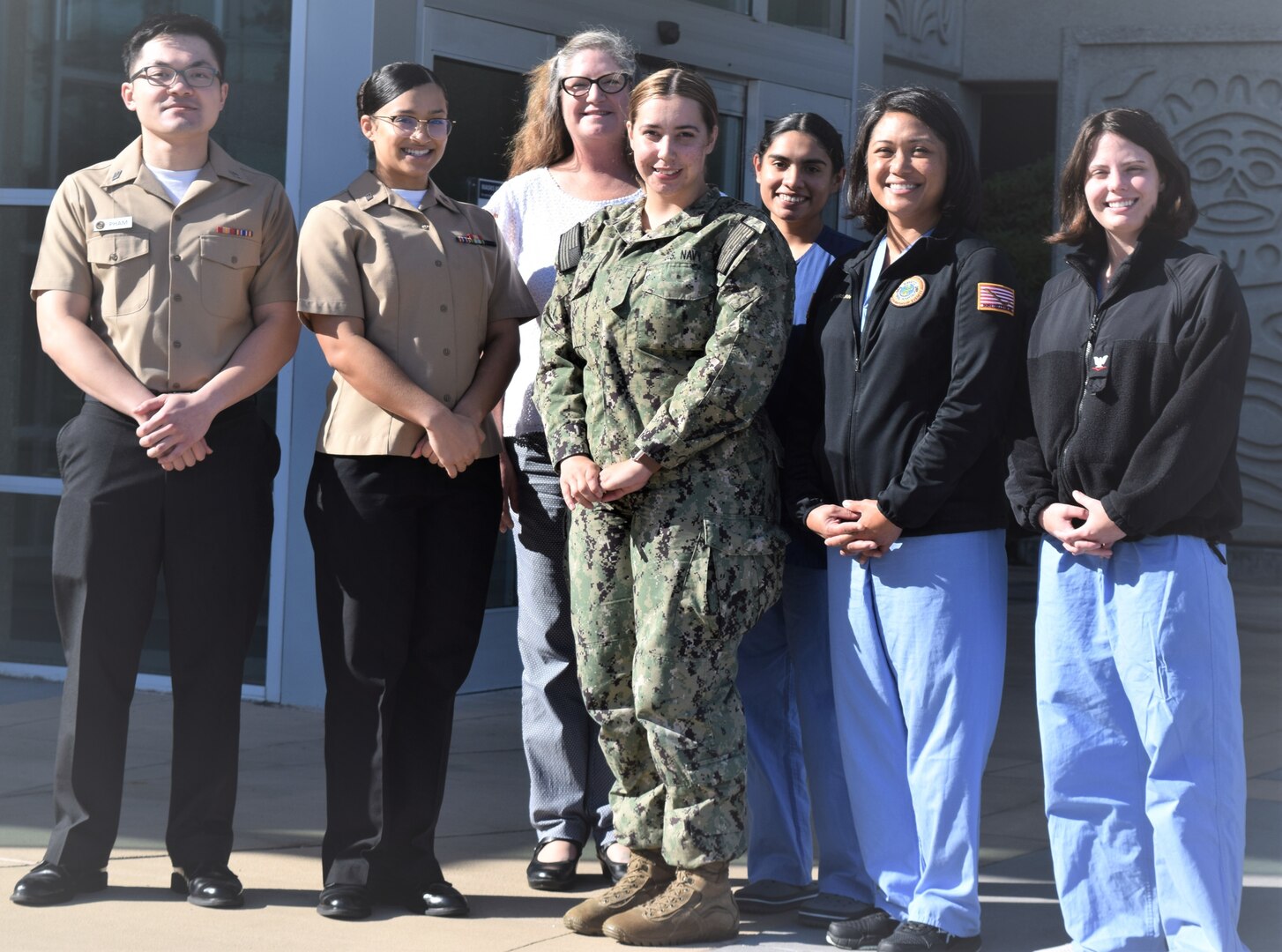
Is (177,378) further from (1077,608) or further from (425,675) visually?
(1077,608)

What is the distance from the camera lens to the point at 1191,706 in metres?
3.44

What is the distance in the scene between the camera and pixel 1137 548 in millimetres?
3504

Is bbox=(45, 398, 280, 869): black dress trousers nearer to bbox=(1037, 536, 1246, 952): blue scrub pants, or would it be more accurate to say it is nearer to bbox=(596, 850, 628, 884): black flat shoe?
bbox=(596, 850, 628, 884): black flat shoe

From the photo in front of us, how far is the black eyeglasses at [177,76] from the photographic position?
4.04m

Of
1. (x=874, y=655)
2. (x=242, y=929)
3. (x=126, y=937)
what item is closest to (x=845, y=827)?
(x=874, y=655)

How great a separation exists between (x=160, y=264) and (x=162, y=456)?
46cm

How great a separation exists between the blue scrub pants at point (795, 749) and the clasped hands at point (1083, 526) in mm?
652

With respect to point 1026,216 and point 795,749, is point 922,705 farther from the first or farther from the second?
point 1026,216

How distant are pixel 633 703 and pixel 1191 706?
1.19 meters

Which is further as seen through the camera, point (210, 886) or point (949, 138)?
point (210, 886)

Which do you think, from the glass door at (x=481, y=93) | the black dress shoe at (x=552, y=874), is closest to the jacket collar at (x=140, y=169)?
the black dress shoe at (x=552, y=874)

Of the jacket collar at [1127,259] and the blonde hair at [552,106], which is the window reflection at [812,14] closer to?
the blonde hair at [552,106]

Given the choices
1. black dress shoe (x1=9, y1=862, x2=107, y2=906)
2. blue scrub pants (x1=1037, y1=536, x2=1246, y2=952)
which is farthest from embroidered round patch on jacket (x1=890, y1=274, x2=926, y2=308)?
black dress shoe (x1=9, y1=862, x2=107, y2=906)

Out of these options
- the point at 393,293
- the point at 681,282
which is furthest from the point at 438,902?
the point at 681,282
